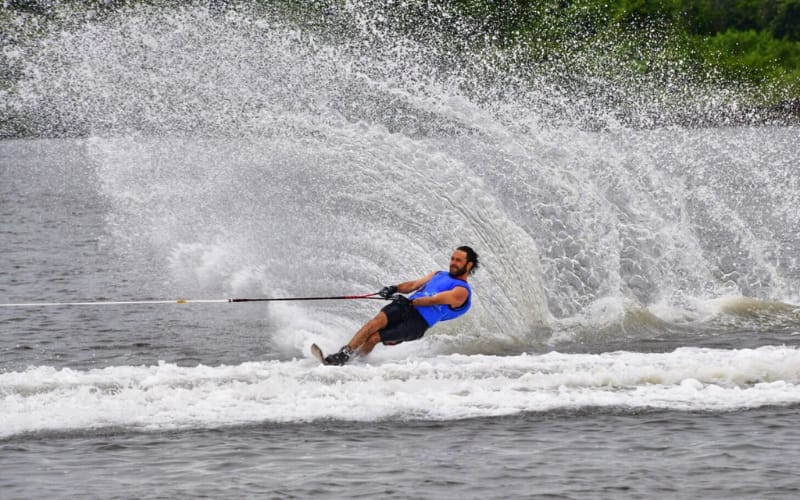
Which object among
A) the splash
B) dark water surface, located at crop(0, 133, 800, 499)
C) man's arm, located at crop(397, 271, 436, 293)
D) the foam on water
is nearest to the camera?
dark water surface, located at crop(0, 133, 800, 499)

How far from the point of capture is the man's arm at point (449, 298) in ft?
37.9

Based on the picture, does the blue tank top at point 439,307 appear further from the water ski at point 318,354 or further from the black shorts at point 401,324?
the water ski at point 318,354

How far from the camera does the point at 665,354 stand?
37.9 feet

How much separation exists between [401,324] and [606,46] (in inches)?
1659

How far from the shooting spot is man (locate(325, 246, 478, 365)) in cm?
1151

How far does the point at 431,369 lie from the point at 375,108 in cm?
3697

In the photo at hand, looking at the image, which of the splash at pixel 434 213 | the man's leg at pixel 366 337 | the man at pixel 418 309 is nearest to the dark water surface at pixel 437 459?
the man's leg at pixel 366 337

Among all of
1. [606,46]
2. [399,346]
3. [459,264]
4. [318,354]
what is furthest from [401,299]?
[606,46]

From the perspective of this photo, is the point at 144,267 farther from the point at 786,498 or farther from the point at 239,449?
the point at 786,498

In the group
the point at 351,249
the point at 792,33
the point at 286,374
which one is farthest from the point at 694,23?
the point at 286,374

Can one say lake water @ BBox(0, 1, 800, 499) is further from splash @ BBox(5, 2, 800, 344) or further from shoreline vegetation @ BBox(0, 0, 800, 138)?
shoreline vegetation @ BBox(0, 0, 800, 138)

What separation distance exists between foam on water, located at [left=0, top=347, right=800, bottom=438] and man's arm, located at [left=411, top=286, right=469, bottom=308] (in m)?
0.63

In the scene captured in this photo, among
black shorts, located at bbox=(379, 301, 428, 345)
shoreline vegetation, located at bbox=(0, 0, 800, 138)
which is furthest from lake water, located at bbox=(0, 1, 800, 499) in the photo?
shoreline vegetation, located at bbox=(0, 0, 800, 138)

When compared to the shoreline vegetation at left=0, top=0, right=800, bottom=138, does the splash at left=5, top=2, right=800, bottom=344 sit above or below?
below
